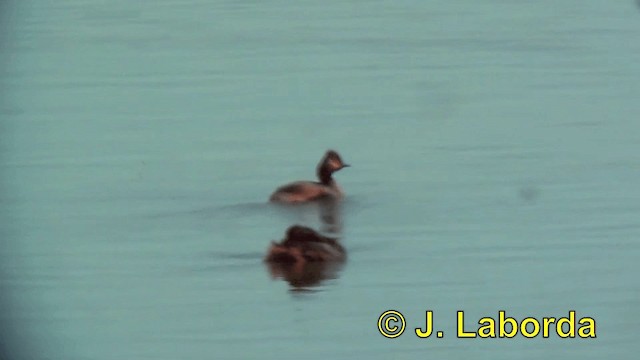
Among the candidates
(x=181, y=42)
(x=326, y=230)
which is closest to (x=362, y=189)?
(x=326, y=230)

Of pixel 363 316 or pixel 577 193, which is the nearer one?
pixel 363 316

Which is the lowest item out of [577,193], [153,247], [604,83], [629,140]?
[153,247]

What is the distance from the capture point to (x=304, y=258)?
12281 mm

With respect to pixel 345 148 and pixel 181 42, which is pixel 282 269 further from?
pixel 181 42

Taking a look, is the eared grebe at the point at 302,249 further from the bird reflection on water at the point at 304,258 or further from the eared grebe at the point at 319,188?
the eared grebe at the point at 319,188

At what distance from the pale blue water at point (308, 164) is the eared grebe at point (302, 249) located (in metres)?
0.15

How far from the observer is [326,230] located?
1367 cm

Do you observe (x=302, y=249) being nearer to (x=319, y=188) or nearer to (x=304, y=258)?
(x=304, y=258)

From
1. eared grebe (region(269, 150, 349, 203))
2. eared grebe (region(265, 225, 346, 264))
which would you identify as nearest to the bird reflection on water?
eared grebe (region(265, 225, 346, 264))

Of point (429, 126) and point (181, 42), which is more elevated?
point (181, 42)

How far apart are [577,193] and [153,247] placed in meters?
2.94

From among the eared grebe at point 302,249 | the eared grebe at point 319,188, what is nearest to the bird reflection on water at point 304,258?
the eared grebe at point 302,249

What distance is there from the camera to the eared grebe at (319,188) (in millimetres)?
14078

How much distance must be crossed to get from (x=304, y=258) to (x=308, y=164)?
3.27 metres
